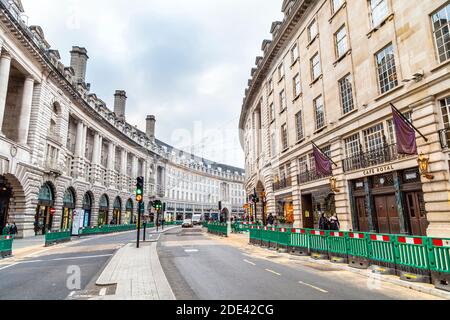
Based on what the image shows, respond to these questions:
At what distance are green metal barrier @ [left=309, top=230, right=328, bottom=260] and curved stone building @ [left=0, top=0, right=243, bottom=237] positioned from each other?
23736mm

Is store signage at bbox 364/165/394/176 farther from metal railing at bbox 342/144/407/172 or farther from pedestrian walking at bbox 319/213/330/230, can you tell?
pedestrian walking at bbox 319/213/330/230

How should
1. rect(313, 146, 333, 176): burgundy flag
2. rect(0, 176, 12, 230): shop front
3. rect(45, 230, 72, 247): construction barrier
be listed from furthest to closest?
1. rect(0, 176, 12, 230): shop front
2. rect(45, 230, 72, 247): construction barrier
3. rect(313, 146, 333, 176): burgundy flag

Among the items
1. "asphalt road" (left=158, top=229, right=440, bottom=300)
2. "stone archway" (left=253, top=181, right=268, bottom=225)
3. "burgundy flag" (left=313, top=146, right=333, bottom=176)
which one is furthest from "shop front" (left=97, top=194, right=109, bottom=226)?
"asphalt road" (left=158, top=229, right=440, bottom=300)

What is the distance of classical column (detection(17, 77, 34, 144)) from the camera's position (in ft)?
91.0

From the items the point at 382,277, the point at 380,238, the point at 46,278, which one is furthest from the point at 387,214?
the point at 46,278

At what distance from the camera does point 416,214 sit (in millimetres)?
13586

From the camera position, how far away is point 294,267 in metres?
11.0

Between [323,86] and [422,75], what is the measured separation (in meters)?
8.47

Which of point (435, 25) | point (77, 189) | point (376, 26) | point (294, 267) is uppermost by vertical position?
point (376, 26)

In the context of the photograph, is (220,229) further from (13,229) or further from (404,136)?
(404,136)

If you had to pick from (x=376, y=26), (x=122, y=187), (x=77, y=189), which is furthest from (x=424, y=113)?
(x=122, y=187)

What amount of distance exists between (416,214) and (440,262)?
23.6 feet

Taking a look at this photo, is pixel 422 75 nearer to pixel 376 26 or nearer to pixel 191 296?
pixel 376 26

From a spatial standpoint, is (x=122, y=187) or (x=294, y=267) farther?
(x=122, y=187)
